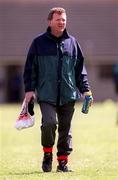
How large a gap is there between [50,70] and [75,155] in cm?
379

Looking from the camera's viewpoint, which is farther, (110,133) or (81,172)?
(110,133)

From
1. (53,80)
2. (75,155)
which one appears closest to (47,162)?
(53,80)

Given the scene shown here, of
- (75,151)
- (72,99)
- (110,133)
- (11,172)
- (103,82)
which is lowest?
(103,82)

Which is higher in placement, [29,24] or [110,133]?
[110,133]

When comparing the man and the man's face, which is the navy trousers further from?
the man's face

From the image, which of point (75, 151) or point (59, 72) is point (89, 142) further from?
point (59, 72)

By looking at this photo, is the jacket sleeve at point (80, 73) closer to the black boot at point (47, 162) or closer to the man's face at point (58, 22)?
the man's face at point (58, 22)

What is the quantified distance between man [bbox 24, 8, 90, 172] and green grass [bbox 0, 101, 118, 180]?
452mm

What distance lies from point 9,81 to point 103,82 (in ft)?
18.8

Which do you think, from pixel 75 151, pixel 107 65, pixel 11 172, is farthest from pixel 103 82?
pixel 11 172

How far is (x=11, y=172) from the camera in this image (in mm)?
11594

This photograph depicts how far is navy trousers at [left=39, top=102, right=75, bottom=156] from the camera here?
36.4 feet

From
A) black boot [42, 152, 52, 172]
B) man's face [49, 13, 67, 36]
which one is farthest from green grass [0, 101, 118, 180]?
man's face [49, 13, 67, 36]

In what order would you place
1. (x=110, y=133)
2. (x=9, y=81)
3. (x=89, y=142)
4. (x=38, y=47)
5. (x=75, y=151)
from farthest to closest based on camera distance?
(x=9, y=81)
(x=110, y=133)
(x=89, y=142)
(x=75, y=151)
(x=38, y=47)
